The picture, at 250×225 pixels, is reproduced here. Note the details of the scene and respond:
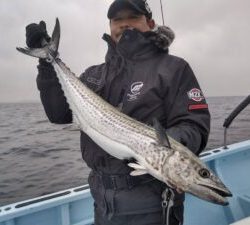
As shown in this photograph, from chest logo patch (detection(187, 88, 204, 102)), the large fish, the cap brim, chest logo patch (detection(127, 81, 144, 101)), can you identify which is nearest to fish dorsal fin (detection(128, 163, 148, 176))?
the large fish

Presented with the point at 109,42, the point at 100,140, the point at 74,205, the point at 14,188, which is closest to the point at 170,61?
the point at 109,42

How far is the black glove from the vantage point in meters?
3.71

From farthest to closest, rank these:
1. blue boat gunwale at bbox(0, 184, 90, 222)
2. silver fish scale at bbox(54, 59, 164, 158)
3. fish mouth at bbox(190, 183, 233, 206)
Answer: blue boat gunwale at bbox(0, 184, 90, 222) → silver fish scale at bbox(54, 59, 164, 158) → fish mouth at bbox(190, 183, 233, 206)

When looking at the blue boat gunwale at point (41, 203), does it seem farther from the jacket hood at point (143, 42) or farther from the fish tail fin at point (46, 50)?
the jacket hood at point (143, 42)

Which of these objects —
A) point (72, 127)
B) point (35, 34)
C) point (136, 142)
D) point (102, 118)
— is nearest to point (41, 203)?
point (72, 127)

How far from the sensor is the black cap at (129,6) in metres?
3.27

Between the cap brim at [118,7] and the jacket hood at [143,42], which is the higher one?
the cap brim at [118,7]

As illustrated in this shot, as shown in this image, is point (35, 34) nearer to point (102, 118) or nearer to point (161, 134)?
point (102, 118)

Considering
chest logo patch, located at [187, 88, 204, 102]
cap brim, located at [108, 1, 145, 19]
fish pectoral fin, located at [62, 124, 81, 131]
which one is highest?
cap brim, located at [108, 1, 145, 19]

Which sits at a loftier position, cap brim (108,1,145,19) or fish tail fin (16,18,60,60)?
cap brim (108,1,145,19)

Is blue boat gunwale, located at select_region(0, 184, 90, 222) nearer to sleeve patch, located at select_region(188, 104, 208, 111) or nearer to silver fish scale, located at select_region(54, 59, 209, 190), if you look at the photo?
silver fish scale, located at select_region(54, 59, 209, 190)

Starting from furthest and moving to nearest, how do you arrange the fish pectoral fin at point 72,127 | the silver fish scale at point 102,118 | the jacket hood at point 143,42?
the fish pectoral fin at point 72,127 < the jacket hood at point 143,42 < the silver fish scale at point 102,118

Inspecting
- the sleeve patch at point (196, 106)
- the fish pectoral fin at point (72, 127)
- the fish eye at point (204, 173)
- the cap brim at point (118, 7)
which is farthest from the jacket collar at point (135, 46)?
the fish eye at point (204, 173)

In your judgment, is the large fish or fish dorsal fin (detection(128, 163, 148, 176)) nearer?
A: the large fish
